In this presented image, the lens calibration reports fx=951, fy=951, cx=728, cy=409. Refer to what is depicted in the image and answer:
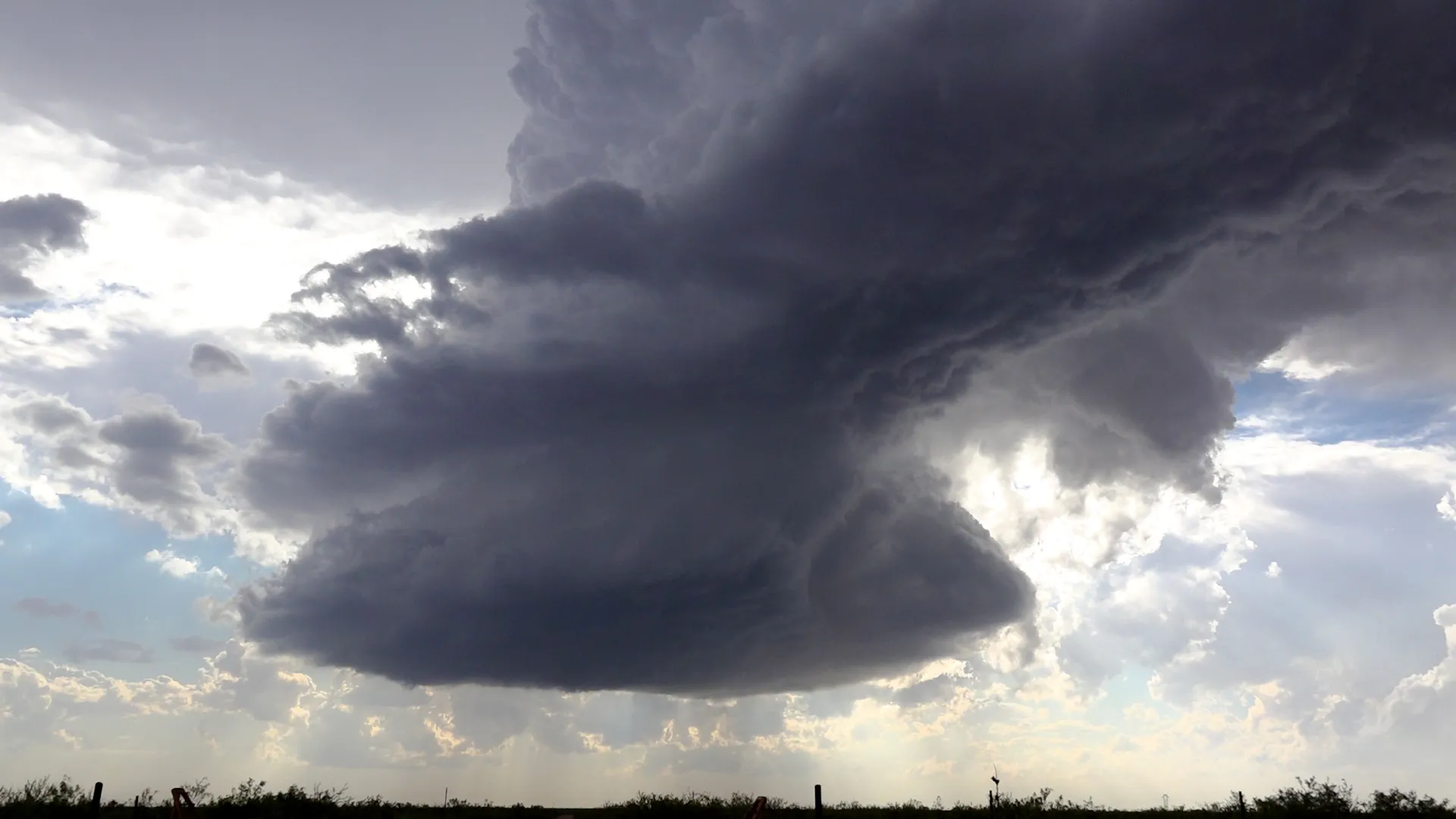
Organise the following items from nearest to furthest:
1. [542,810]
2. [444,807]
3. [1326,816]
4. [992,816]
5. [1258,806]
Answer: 1. [1326,816]
2. [1258,806]
3. [992,816]
4. [444,807]
5. [542,810]

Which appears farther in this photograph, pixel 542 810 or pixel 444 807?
pixel 542 810

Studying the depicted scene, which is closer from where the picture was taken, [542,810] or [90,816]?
[90,816]

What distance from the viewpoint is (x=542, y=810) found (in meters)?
101

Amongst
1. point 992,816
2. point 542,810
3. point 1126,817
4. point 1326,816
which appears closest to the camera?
point 1326,816

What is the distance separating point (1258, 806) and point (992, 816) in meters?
17.0

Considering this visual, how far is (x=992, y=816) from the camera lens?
218 ft

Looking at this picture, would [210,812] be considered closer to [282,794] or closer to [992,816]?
[282,794]

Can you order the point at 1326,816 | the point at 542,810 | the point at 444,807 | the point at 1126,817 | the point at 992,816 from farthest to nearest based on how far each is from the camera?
the point at 542,810, the point at 444,807, the point at 1126,817, the point at 992,816, the point at 1326,816

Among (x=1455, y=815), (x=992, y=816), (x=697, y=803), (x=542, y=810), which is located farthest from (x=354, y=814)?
(x=1455, y=815)

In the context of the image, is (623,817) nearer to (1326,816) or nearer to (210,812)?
(210,812)

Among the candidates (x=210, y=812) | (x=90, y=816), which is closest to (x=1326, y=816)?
(x=210, y=812)

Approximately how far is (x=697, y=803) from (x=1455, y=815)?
4834cm

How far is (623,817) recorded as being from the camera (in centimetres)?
6750

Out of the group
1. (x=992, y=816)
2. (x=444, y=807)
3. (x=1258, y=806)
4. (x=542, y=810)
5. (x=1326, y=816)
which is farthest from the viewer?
(x=542, y=810)
